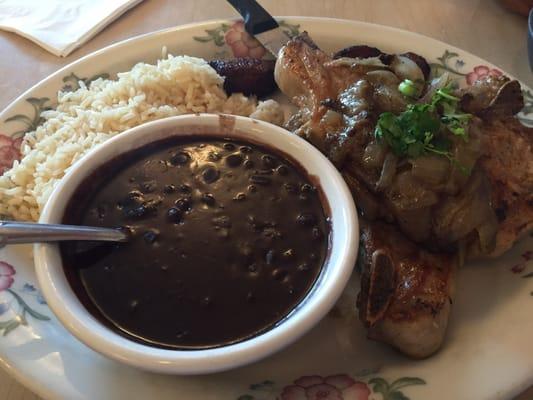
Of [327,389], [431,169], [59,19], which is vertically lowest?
[327,389]

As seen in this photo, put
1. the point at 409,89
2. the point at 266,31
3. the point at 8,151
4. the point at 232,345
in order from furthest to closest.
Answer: the point at 266,31 → the point at 8,151 → the point at 409,89 → the point at 232,345

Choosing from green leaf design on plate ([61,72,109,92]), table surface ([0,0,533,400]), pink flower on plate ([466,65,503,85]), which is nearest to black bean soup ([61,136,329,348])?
green leaf design on plate ([61,72,109,92])

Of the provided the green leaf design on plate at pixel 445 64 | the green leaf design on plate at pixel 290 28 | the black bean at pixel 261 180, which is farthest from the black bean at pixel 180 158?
the green leaf design on plate at pixel 445 64

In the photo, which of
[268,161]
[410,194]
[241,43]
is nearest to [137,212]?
[268,161]

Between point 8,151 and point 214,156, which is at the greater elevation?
point 214,156

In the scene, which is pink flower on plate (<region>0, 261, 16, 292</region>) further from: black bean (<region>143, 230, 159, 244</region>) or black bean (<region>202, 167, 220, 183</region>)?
black bean (<region>202, 167, 220, 183</region>)

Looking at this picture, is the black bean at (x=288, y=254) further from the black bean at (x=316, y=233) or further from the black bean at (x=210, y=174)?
the black bean at (x=210, y=174)

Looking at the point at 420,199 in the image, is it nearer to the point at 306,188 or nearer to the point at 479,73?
the point at 306,188

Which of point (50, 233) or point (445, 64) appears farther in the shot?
point (445, 64)
